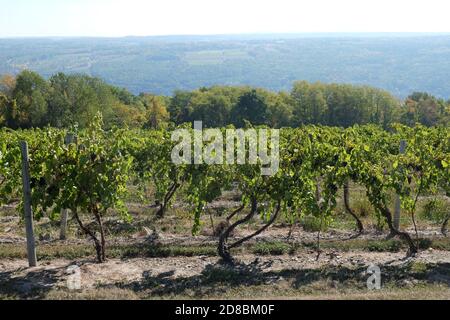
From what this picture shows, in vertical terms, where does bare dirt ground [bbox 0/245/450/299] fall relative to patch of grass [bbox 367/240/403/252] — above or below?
above

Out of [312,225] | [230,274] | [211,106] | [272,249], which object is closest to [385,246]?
[312,225]

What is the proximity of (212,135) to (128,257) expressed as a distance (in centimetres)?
333

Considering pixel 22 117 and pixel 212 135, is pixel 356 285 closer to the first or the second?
pixel 212 135

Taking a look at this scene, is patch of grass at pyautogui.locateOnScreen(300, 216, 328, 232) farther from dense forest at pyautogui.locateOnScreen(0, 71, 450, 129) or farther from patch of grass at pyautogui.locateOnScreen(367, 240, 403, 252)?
dense forest at pyautogui.locateOnScreen(0, 71, 450, 129)

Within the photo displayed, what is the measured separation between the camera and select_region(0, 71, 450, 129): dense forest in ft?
167

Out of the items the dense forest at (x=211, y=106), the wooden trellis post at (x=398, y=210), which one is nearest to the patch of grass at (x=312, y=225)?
the wooden trellis post at (x=398, y=210)

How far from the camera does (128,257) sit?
35.8 feet

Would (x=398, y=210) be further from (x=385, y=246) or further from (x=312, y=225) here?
(x=312, y=225)

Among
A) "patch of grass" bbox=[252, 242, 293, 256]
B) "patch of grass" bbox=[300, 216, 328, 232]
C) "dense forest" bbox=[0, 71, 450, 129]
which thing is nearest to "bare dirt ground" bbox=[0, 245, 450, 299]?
"patch of grass" bbox=[252, 242, 293, 256]

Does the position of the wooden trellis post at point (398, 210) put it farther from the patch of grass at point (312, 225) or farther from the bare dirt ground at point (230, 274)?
the patch of grass at point (312, 225)

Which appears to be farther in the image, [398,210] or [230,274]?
[398,210]

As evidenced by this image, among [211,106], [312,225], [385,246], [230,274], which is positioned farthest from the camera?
[211,106]

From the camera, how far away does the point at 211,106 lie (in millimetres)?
66500
